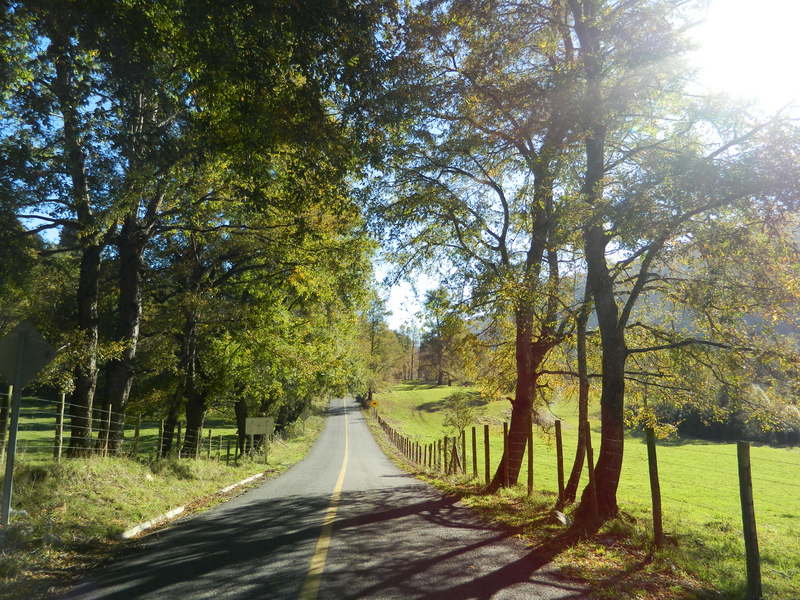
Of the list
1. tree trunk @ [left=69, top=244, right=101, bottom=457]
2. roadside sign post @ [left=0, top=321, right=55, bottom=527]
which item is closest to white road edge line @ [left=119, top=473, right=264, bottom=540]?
roadside sign post @ [left=0, top=321, right=55, bottom=527]

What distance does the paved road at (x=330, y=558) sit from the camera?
17.9 feet

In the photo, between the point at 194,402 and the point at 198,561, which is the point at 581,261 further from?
the point at 194,402

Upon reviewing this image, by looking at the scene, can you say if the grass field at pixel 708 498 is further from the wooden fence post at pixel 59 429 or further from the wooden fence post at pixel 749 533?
the wooden fence post at pixel 59 429

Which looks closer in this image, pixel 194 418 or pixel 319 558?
pixel 319 558

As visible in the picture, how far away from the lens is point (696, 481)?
97.6 feet

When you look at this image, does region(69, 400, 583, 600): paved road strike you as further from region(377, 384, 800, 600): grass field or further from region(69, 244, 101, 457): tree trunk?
region(69, 244, 101, 457): tree trunk

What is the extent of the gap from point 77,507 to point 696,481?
31.0 m

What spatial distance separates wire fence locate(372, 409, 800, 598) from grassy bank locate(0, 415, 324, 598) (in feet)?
24.4

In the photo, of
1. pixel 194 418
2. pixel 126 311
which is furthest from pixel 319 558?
pixel 194 418

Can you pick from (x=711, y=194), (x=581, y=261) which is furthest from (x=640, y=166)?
(x=581, y=261)

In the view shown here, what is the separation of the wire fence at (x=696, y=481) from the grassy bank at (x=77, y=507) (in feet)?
24.4

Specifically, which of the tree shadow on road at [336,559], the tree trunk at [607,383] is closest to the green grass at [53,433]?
the tree shadow on road at [336,559]

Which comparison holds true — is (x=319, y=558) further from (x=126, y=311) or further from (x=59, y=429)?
(x=126, y=311)

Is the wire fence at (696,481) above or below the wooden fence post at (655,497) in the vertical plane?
below
